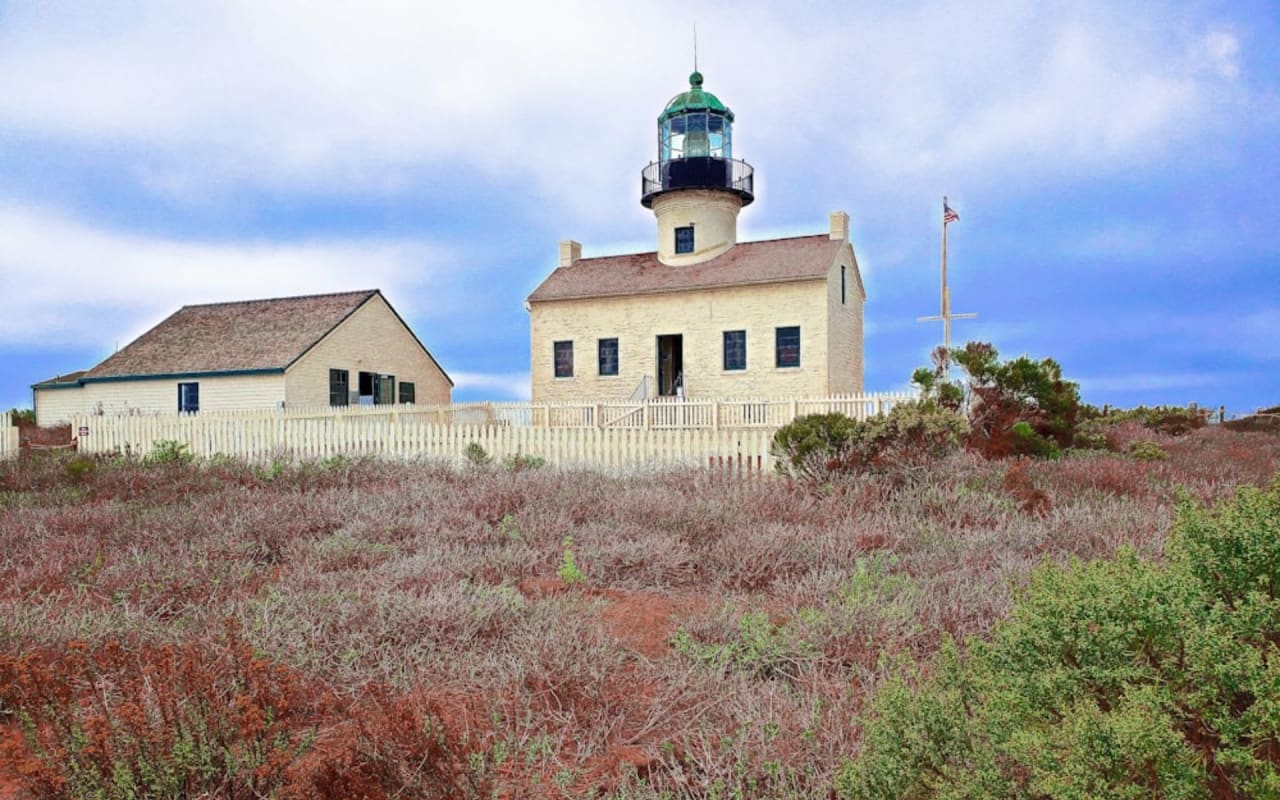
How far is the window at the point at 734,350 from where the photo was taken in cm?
2722

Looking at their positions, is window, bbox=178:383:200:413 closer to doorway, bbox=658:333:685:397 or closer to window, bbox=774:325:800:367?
doorway, bbox=658:333:685:397

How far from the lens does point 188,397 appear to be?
94.3 ft

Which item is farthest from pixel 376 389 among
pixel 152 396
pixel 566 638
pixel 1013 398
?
pixel 566 638

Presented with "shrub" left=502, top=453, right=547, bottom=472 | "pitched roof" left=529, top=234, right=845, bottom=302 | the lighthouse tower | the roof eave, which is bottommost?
"shrub" left=502, top=453, right=547, bottom=472

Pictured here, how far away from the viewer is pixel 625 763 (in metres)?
3.18

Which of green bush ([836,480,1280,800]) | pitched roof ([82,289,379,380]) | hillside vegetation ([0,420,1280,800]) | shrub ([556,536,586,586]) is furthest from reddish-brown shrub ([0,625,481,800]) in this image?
pitched roof ([82,289,379,380])

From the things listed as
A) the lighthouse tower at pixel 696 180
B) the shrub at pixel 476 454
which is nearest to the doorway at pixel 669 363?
the lighthouse tower at pixel 696 180

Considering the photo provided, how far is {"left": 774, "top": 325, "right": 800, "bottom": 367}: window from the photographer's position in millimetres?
26500

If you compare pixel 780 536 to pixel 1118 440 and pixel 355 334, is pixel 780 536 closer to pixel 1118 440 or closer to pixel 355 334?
pixel 1118 440

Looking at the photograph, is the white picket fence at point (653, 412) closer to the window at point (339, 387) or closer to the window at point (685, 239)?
the window at point (339, 387)

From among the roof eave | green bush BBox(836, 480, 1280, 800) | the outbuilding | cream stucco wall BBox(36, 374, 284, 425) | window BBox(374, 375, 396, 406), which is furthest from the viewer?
window BBox(374, 375, 396, 406)

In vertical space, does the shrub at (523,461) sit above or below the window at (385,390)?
below

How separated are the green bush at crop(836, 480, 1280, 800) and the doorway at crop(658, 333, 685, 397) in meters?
26.5

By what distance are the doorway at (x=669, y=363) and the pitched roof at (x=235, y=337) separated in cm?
1088
